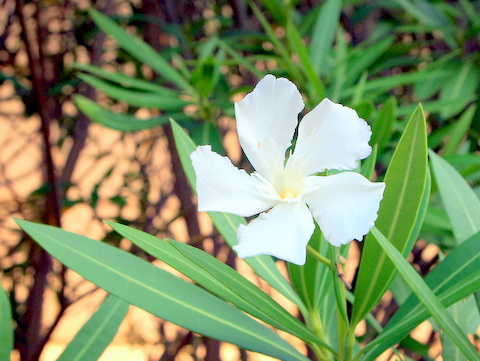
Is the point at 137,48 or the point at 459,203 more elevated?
the point at 459,203

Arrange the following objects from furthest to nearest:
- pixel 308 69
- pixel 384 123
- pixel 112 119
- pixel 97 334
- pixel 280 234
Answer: pixel 112 119 < pixel 308 69 < pixel 384 123 < pixel 97 334 < pixel 280 234

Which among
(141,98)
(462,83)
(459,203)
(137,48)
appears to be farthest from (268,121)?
(462,83)

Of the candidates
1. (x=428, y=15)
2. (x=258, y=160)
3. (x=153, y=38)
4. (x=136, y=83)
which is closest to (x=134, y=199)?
(x=153, y=38)

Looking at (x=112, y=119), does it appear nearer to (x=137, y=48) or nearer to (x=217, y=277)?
(x=137, y=48)

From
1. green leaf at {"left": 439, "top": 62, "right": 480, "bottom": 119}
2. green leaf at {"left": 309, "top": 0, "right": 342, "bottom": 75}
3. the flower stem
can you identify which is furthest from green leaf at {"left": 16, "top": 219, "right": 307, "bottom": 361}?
green leaf at {"left": 439, "top": 62, "right": 480, "bottom": 119}

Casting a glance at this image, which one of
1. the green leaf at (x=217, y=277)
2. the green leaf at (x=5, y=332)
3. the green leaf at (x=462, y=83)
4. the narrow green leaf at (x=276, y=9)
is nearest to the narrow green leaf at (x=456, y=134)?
the green leaf at (x=462, y=83)

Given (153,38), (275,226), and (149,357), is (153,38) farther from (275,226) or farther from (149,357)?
(275,226)
